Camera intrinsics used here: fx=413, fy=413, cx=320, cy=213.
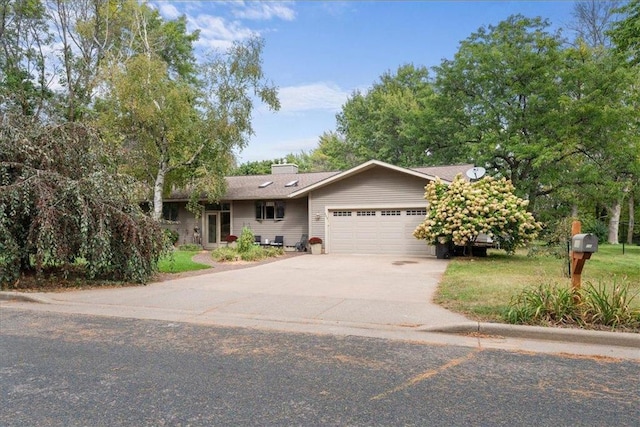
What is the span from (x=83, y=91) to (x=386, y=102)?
22.0m

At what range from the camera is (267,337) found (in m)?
5.20

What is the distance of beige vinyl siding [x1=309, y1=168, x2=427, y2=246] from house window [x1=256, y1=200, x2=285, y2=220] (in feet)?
6.65

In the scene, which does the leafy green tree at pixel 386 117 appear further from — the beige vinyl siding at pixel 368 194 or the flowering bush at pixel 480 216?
the flowering bush at pixel 480 216

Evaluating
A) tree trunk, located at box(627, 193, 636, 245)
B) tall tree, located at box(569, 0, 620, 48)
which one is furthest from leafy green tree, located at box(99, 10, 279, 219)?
tree trunk, located at box(627, 193, 636, 245)

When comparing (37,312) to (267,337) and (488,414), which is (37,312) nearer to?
(267,337)

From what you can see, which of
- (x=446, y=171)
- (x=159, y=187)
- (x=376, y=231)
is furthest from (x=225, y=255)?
(x=446, y=171)

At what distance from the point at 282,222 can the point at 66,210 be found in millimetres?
12331

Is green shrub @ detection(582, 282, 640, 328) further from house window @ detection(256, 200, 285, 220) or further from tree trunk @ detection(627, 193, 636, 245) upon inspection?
tree trunk @ detection(627, 193, 636, 245)

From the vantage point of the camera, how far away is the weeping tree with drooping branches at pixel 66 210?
7895 millimetres

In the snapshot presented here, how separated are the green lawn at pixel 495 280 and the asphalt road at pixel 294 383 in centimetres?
191

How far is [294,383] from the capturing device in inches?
145

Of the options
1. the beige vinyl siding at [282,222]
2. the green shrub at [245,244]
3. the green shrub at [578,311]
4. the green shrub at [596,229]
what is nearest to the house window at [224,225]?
the beige vinyl siding at [282,222]

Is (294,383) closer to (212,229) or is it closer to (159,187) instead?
(159,187)

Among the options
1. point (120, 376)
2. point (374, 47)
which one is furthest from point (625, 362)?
point (374, 47)
